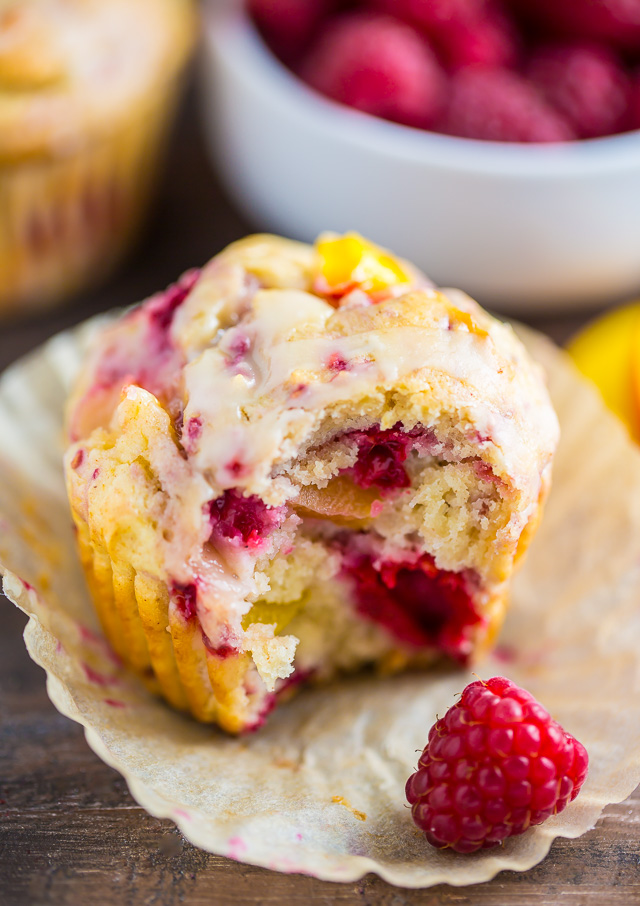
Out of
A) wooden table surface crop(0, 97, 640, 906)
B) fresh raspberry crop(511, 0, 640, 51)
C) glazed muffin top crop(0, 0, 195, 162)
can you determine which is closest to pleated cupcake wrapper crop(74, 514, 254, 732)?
Answer: wooden table surface crop(0, 97, 640, 906)

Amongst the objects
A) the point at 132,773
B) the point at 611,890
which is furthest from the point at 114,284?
the point at 611,890

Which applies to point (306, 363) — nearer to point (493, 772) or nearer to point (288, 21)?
point (493, 772)

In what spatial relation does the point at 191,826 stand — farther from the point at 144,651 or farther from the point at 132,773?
the point at 144,651

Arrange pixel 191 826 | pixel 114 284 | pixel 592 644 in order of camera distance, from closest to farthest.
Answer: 1. pixel 191 826
2. pixel 592 644
3. pixel 114 284

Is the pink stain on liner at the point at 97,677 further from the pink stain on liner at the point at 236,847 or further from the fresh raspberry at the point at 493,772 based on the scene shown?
the fresh raspberry at the point at 493,772

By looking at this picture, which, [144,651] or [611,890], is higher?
[144,651]

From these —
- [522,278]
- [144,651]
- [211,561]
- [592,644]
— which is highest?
[211,561]

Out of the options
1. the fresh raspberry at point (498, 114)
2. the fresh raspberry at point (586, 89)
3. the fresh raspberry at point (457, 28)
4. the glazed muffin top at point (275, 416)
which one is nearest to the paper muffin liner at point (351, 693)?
the glazed muffin top at point (275, 416)
